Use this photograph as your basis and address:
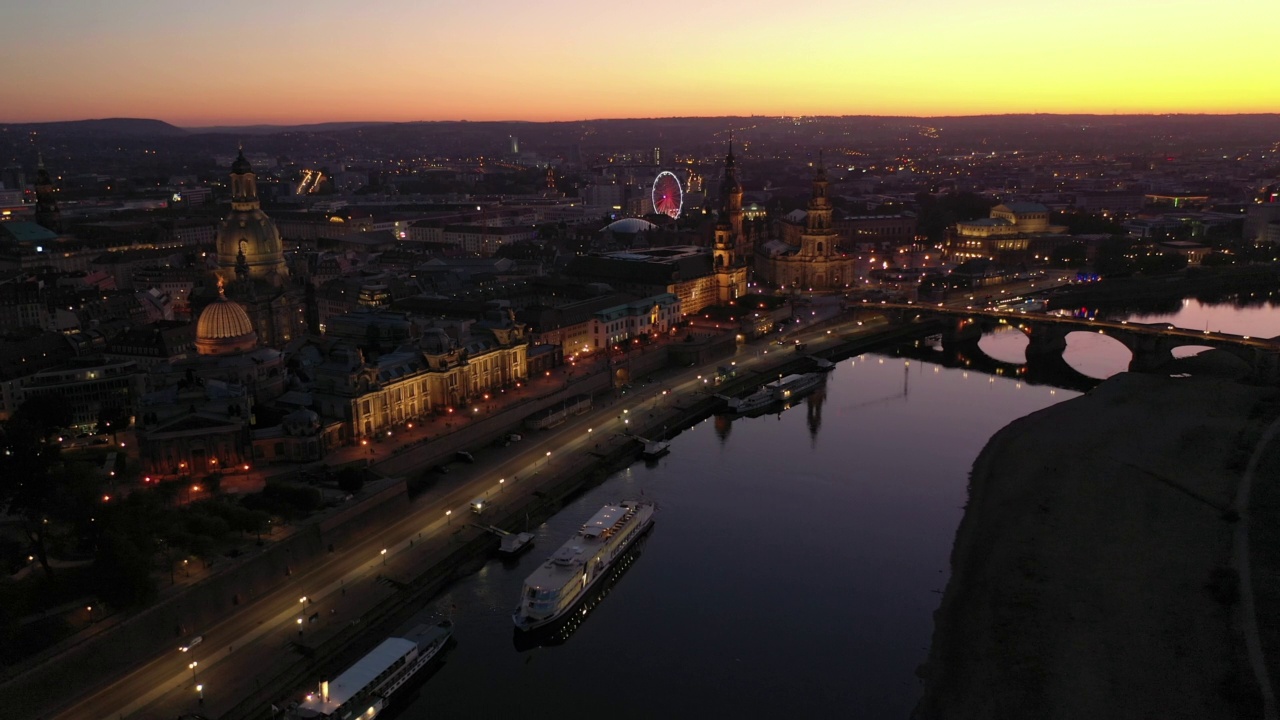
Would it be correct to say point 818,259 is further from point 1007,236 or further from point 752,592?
point 752,592

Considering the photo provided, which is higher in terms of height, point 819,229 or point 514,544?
point 819,229

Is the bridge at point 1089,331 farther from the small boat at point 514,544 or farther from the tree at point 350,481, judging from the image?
the tree at point 350,481

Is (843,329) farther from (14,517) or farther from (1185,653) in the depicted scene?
(14,517)

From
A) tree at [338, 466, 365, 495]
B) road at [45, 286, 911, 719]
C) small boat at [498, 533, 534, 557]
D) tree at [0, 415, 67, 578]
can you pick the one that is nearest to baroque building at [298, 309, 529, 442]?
road at [45, 286, 911, 719]

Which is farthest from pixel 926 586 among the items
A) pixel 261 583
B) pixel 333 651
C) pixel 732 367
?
pixel 732 367

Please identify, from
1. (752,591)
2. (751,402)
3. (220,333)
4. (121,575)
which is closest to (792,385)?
(751,402)

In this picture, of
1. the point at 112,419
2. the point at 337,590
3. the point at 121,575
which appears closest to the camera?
the point at 121,575

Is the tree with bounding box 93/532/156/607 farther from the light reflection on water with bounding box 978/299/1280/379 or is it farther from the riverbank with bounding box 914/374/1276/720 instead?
the light reflection on water with bounding box 978/299/1280/379
